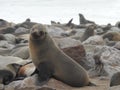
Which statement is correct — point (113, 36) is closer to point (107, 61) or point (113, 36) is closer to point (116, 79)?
point (107, 61)

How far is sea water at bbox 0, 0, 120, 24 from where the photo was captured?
108 feet

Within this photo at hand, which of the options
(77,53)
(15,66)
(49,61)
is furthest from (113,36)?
(49,61)

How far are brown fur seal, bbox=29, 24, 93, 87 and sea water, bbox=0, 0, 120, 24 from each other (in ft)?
82.9

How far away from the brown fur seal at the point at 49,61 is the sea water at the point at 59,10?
25256mm

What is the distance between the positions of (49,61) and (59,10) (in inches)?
1269

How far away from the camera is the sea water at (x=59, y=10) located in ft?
108

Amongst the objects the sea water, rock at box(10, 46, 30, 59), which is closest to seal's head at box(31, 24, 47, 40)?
rock at box(10, 46, 30, 59)

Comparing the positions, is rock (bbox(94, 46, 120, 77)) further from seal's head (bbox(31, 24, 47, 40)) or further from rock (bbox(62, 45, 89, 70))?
seal's head (bbox(31, 24, 47, 40))

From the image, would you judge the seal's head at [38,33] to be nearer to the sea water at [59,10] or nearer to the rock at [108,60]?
the rock at [108,60]

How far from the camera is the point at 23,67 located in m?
6.47

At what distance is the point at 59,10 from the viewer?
37.8 metres

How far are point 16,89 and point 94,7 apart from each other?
33751mm

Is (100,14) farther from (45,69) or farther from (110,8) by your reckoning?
(45,69)

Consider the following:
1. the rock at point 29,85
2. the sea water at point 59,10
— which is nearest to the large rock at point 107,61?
the rock at point 29,85
